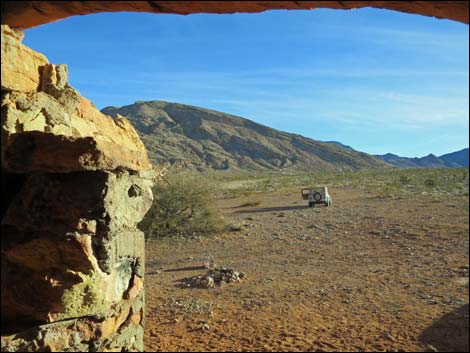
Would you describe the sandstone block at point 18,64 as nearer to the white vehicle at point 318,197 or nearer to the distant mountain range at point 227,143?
the white vehicle at point 318,197

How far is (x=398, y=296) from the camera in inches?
263

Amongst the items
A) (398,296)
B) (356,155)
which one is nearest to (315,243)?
(398,296)

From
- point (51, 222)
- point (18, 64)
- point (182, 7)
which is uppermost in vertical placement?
point (182, 7)

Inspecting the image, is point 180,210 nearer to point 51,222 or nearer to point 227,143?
point 51,222

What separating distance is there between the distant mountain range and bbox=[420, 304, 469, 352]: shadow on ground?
85689 mm

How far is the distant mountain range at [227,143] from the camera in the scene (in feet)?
340

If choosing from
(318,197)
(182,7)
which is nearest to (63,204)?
(182,7)

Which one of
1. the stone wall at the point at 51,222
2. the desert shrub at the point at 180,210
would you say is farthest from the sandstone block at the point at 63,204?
the desert shrub at the point at 180,210

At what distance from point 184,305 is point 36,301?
345cm

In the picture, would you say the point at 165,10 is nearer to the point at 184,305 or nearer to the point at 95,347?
the point at 95,347

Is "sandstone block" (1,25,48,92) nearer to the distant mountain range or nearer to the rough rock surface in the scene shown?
the rough rock surface

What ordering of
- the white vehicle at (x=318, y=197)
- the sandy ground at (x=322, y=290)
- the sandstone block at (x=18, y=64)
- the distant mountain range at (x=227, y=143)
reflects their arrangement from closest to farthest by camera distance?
the sandstone block at (x=18, y=64) → the sandy ground at (x=322, y=290) → the white vehicle at (x=318, y=197) → the distant mountain range at (x=227, y=143)

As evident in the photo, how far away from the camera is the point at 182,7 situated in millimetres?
3084

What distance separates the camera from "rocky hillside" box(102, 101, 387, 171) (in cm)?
10381
